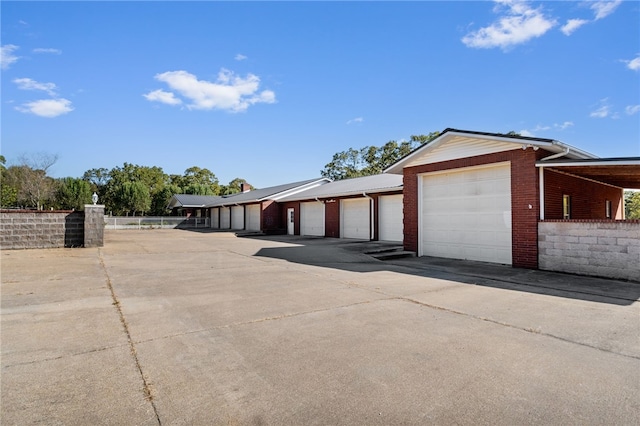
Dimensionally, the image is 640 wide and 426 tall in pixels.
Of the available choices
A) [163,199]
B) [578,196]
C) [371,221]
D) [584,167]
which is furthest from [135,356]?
[163,199]

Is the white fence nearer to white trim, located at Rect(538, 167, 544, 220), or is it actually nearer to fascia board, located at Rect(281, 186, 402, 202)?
fascia board, located at Rect(281, 186, 402, 202)

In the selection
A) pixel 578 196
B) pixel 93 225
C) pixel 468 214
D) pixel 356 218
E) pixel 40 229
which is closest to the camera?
pixel 468 214

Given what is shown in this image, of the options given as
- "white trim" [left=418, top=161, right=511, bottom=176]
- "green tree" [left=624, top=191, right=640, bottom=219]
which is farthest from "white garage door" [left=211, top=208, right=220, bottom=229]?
"green tree" [left=624, top=191, right=640, bottom=219]

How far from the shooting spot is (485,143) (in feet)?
35.2

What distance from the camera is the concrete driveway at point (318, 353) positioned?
8.68 feet

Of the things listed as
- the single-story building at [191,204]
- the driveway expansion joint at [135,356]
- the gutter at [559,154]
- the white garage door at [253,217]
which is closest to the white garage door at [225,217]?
the single-story building at [191,204]

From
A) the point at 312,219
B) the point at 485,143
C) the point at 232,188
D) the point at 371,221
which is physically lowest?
the point at 371,221

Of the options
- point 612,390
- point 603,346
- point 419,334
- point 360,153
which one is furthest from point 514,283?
point 360,153

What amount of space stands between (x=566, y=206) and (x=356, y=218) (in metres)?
10.3

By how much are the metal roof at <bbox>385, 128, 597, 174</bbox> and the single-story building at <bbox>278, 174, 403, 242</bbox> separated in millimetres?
3583

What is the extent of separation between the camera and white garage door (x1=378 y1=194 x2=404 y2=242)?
1678 cm

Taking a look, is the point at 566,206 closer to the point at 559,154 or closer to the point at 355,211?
the point at 559,154

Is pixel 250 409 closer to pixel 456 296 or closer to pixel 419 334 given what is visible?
pixel 419 334

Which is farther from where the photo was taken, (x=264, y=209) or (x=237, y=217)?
(x=237, y=217)
